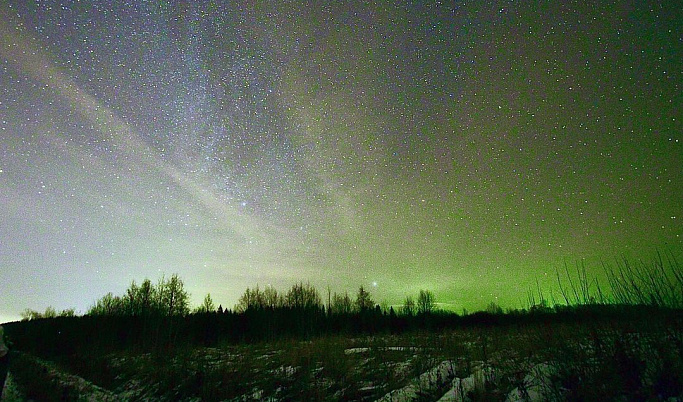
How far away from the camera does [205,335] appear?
4338cm

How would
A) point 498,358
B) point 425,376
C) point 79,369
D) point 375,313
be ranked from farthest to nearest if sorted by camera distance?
point 375,313, point 79,369, point 498,358, point 425,376

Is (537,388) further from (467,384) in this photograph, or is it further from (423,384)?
(423,384)

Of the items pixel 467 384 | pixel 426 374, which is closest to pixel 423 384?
pixel 426 374

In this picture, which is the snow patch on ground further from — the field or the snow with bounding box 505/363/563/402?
the snow with bounding box 505/363/563/402

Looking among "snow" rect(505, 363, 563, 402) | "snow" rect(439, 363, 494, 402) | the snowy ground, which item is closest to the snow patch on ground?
the snowy ground

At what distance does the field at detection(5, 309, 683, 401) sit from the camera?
775cm

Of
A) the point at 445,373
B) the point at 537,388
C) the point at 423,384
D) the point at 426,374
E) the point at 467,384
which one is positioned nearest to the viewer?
the point at 537,388

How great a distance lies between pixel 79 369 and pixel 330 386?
1830 centimetres

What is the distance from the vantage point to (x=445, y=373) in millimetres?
11250

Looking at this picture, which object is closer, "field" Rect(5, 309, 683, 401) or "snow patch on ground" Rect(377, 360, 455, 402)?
"field" Rect(5, 309, 683, 401)

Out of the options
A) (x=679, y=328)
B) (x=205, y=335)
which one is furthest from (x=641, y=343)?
(x=205, y=335)

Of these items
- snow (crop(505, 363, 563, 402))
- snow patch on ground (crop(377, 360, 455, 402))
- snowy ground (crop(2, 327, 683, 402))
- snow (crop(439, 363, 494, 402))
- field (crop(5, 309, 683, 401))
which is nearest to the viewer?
field (crop(5, 309, 683, 401))

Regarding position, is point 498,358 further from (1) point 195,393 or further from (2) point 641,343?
(1) point 195,393

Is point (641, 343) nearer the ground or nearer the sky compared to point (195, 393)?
nearer the sky
